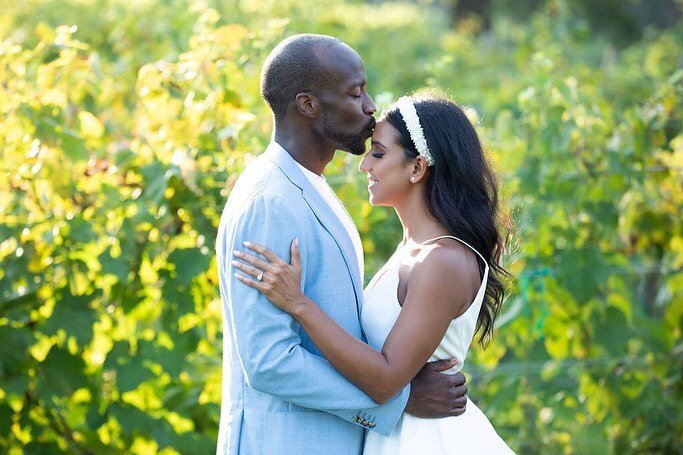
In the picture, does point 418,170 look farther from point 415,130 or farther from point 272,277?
point 272,277

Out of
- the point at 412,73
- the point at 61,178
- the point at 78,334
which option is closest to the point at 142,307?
the point at 78,334

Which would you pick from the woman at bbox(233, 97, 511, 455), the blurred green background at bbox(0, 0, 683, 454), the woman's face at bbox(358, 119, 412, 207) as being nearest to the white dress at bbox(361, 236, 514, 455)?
the woman at bbox(233, 97, 511, 455)

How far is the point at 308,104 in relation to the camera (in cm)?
268

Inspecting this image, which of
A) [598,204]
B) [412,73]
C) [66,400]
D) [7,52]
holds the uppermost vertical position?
[7,52]

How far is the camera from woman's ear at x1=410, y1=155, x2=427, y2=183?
2.84 meters

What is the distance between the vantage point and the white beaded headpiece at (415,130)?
2824 millimetres

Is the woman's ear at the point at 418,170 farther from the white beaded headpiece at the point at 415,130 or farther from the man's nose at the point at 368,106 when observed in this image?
the man's nose at the point at 368,106

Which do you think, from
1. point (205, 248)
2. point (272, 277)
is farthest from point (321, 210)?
point (205, 248)

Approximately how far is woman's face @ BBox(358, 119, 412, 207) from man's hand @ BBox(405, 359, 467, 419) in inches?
18.9

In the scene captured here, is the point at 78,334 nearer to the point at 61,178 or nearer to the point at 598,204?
the point at 61,178

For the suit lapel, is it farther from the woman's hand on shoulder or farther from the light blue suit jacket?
the woman's hand on shoulder

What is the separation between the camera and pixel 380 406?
104 inches

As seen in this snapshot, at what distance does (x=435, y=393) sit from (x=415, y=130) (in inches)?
27.8

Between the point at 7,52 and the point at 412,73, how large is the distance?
753 centimetres
